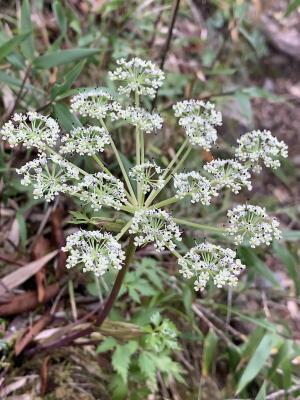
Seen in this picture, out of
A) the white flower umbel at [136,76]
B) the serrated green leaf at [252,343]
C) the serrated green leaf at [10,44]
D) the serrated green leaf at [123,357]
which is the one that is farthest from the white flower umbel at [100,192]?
the serrated green leaf at [252,343]

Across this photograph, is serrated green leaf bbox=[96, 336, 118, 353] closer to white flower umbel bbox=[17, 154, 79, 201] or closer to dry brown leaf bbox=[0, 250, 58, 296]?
dry brown leaf bbox=[0, 250, 58, 296]

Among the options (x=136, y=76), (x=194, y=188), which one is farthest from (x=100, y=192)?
(x=136, y=76)

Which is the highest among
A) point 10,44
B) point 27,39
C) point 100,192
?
point 27,39

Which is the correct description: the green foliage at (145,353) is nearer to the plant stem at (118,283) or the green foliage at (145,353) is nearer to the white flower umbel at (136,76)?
the plant stem at (118,283)

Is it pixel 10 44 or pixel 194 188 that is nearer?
pixel 194 188

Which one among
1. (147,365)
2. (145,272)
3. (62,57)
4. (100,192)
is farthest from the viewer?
(145,272)

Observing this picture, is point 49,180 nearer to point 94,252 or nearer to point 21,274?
point 94,252

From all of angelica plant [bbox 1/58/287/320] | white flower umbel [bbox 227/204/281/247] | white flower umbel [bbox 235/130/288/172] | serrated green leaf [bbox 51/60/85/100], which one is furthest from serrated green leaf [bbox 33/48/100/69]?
white flower umbel [bbox 227/204/281/247]
